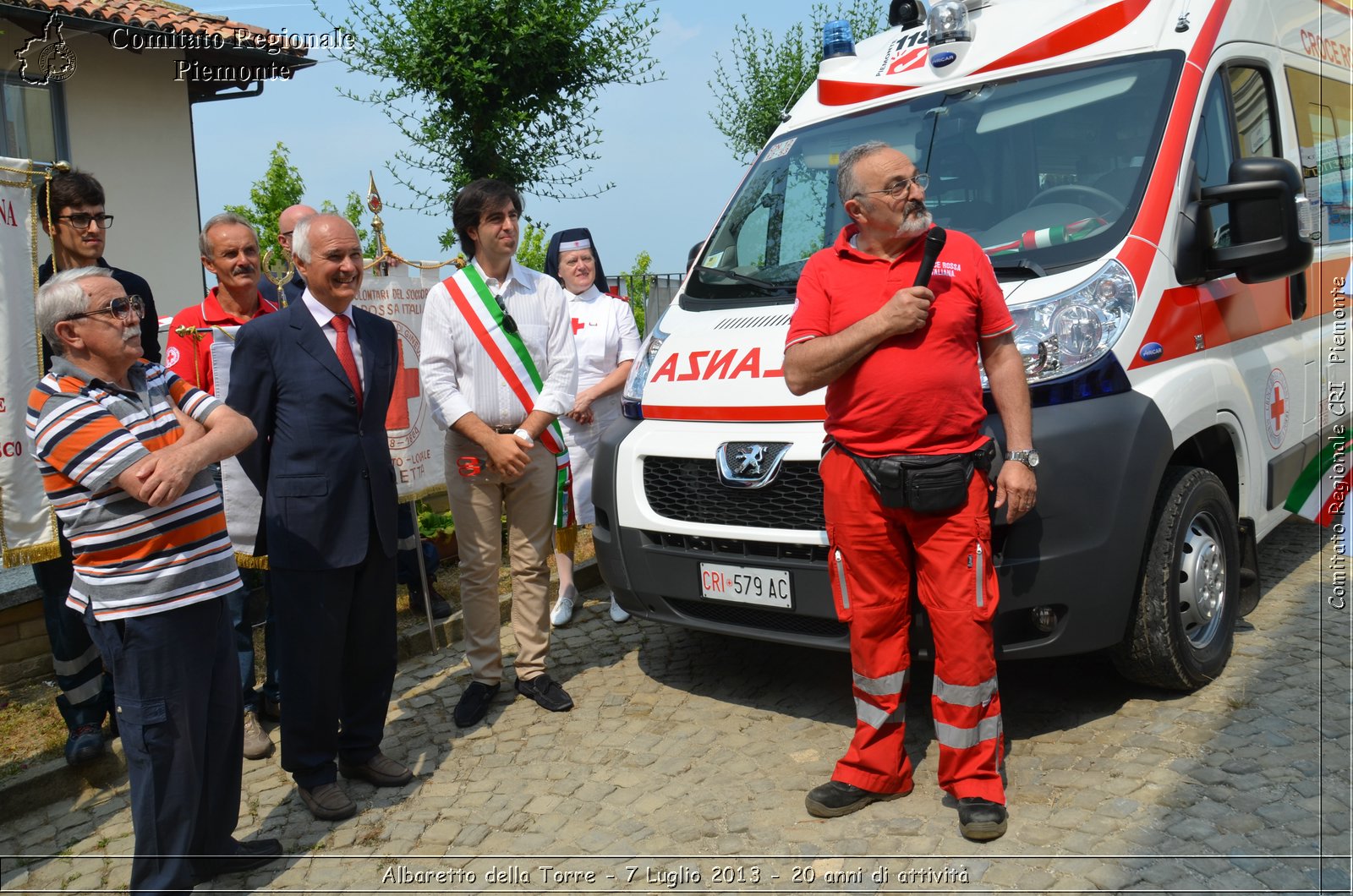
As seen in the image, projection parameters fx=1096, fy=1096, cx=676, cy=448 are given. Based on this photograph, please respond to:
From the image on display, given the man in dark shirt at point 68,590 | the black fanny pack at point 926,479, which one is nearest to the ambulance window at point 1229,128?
the black fanny pack at point 926,479

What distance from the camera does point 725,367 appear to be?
412 centimetres

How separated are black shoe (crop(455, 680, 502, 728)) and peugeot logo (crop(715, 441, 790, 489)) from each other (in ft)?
4.94

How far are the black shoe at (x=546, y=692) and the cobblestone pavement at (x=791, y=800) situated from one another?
50mm

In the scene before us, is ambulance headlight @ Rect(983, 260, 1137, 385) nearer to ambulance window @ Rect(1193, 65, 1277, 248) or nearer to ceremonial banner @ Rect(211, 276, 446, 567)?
ambulance window @ Rect(1193, 65, 1277, 248)

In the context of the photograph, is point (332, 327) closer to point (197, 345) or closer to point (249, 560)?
point (197, 345)

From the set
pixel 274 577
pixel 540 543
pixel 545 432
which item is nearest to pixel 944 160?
pixel 545 432

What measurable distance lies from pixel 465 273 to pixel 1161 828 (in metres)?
3.27

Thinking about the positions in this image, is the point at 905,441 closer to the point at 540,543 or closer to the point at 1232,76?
the point at 540,543

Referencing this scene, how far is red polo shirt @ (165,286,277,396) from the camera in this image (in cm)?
442

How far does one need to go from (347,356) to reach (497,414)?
826 millimetres

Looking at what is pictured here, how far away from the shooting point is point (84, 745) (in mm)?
4094

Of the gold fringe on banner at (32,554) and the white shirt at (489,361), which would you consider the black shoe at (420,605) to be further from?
the gold fringe on banner at (32,554)

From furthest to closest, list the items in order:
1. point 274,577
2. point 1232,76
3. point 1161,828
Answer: point 1232,76, point 274,577, point 1161,828

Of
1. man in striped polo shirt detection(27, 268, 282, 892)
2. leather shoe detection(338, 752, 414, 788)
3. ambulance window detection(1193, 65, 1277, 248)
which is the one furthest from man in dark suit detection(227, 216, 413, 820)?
Answer: ambulance window detection(1193, 65, 1277, 248)
